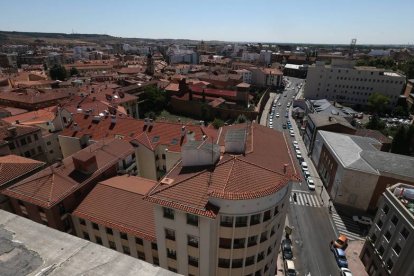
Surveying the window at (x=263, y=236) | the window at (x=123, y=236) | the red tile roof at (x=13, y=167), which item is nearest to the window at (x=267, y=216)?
the window at (x=263, y=236)

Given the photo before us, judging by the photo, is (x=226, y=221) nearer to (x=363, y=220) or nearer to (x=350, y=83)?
(x=363, y=220)

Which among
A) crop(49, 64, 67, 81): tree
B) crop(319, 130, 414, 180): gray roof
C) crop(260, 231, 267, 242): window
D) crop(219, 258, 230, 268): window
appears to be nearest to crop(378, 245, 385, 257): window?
crop(319, 130, 414, 180): gray roof

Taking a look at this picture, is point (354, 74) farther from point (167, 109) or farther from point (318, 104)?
point (167, 109)

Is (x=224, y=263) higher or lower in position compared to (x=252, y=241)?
lower

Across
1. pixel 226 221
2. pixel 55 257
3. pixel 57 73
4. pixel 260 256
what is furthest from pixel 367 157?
pixel 57 73

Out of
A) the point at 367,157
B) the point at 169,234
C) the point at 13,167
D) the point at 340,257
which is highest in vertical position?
the point at 13,167

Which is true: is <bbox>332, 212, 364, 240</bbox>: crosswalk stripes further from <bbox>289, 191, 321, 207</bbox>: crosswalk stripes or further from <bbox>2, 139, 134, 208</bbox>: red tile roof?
<bbox>2, 139, 134, 208</bbox>: red tile roof
